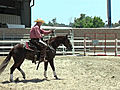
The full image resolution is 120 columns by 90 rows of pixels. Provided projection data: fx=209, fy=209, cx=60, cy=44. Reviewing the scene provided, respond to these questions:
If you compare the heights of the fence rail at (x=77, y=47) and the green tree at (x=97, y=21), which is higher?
the green tree at (x=97, y=21)

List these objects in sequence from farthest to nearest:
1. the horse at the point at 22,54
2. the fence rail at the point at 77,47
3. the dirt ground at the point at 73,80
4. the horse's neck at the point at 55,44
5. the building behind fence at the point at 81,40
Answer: the building behind fence at the point at 81,40 < the fence rail at the point at 77,47 < the horse's neck at the point at 55,44 < the horse at the point at 22,54 < the dirt ground at the point at 73,80

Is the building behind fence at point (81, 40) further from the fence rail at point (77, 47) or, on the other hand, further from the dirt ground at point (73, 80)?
the dirt ground at point (73, 80)

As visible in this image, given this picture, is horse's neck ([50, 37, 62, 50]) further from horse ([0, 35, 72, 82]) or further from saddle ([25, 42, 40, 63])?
saddle ([25, 42, 40, 63])

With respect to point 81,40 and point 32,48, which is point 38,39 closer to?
point 32,48

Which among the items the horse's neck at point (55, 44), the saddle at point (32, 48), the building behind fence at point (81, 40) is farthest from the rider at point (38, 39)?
the building behind fence at point (81, 40)

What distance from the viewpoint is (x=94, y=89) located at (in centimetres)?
655

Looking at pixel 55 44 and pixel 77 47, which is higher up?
pixel 55 44

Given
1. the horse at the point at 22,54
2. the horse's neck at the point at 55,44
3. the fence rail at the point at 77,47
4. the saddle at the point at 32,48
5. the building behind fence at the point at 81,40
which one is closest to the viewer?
the horse at the point at 22,54

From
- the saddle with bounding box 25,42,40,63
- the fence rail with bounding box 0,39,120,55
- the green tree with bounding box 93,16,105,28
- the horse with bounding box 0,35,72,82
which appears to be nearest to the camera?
the horse with bounding box 0,35,72,82

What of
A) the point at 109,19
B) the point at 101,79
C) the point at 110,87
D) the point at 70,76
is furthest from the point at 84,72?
the point at 109,19

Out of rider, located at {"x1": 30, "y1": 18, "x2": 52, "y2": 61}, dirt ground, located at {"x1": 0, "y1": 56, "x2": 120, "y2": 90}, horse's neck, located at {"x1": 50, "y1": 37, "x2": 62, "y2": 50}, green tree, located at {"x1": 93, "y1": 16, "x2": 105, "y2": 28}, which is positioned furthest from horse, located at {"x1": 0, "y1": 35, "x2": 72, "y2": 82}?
green tree, located at {"x1": 93, "y1": 16, "x2": 105, "y2": 28}

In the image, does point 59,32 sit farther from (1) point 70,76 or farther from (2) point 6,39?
(1) point 70,76

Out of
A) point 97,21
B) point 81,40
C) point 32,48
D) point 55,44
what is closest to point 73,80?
point 55,44

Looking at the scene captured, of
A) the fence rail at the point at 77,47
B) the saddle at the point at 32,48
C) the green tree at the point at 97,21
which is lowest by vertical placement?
the fence rail at the point at 77,47
